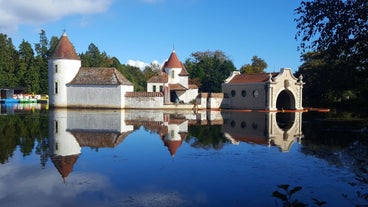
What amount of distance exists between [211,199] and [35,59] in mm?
70704

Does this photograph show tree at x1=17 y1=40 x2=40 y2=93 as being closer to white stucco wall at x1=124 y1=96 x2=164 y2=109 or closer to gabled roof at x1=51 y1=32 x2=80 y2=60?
gabled roof at x1=51 y1=32 x2=80 y2=60

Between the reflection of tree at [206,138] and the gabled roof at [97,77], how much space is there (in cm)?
2378

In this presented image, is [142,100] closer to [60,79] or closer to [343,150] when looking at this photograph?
[60,79]

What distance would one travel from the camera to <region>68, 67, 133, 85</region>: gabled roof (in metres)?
43.6

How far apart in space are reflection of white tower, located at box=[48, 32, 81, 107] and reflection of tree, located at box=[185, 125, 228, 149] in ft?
87.2

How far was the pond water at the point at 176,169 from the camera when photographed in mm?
8211

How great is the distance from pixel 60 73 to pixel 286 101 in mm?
28265

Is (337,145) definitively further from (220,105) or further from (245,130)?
(220,105)

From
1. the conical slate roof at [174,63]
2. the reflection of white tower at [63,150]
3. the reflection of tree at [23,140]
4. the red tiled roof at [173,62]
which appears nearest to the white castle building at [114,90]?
the conical slate roof at [174,63]

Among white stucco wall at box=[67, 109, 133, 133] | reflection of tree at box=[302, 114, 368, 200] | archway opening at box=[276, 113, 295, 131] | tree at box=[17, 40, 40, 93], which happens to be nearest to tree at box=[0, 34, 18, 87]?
tree at box=[17, 40, 40, 93]

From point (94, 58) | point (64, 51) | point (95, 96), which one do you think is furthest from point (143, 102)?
point (94, 58)

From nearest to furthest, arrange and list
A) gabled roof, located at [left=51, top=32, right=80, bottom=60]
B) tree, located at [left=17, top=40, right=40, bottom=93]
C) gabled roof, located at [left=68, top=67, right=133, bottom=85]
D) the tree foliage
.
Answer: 1. the tree foliage
2. gabled roof, located at [left=68, top=67, right=133, bottom=85]
3. gabled roof, located at [left=51, top=32, right=80, bottom=60]
4. tree, located at [left=17, top=40, right=40, bottom=93]

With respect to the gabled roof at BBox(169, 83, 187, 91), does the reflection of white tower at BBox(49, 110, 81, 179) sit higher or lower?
lower

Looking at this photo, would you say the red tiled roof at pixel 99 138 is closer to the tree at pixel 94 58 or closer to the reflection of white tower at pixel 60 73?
the reflection of white tower at pixel 60 73
